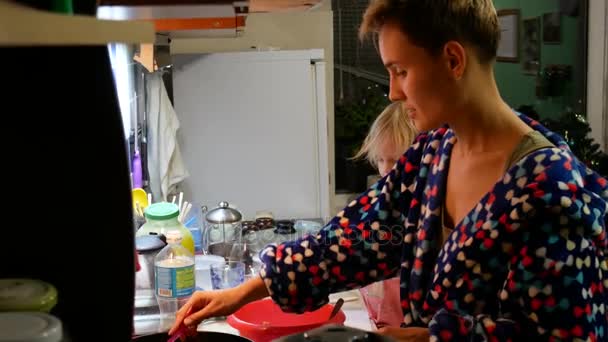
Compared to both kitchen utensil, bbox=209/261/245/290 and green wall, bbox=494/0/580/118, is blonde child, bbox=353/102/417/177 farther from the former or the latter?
green wall, bbox=494/0/580/118

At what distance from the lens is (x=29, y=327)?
58 cm

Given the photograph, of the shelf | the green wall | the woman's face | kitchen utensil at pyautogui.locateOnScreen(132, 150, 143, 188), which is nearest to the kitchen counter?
the woman's face

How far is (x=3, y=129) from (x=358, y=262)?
1.02m

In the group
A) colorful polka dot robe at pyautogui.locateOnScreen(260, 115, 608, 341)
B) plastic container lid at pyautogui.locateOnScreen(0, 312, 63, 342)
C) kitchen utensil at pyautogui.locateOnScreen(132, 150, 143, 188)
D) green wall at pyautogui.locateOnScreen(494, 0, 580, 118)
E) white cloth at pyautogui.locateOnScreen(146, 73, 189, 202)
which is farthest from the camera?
green wall at pyautogui.locateOnScreen(494, 0, 580, 118)

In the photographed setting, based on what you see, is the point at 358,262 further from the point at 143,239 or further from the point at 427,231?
the point at 143,239

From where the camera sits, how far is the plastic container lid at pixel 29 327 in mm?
565

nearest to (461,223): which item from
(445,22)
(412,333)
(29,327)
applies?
(412,333)

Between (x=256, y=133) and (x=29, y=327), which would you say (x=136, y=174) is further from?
(x=29, y=327)

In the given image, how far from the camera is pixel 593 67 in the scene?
14.7ft

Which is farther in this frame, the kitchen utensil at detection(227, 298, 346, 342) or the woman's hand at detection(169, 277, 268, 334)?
the kitchen utensil at detection(227, 298, 346, 342)

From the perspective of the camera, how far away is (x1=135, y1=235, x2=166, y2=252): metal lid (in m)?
2.02

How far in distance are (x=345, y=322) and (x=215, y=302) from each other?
1.52 feet

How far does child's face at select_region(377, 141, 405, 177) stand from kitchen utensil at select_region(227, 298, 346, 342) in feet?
2.18

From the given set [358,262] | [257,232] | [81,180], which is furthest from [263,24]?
[81,180]
